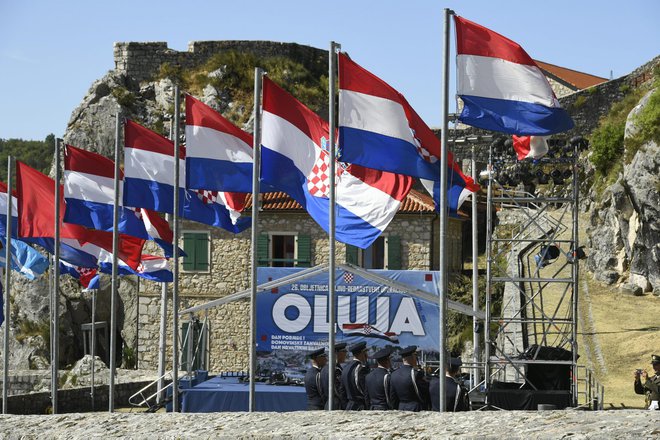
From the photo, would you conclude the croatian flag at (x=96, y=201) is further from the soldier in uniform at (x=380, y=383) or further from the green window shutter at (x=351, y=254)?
the green window shutter at (x=351, y=254)

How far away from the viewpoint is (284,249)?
38000mm

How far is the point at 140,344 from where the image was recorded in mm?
39188

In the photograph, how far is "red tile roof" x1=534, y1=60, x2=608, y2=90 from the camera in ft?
216

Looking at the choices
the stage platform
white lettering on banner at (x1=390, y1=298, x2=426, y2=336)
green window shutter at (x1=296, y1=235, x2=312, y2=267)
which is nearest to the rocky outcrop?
white lettering on banner at (x1=390, y1=298, x2=426, y2=336)

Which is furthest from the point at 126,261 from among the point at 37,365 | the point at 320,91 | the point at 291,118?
the point at 320,91

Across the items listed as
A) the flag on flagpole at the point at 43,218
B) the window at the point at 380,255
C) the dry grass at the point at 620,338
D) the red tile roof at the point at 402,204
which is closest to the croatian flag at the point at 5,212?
the flag on flagpole at the point at 43,218

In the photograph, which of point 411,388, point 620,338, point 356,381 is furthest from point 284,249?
point 411,388

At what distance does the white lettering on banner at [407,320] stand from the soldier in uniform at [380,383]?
1304 cm

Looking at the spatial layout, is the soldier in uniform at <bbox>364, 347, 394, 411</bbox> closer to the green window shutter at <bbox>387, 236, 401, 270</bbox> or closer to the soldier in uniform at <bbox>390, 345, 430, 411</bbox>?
the soldier in uniform at <bbox>390, 345, 430, 411</bbox>

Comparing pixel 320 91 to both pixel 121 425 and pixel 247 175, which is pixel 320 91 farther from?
pixel 121 425

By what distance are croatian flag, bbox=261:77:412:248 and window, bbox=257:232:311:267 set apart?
21.0 m

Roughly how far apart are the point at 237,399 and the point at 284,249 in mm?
15349

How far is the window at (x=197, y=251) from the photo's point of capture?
3828 centimetres

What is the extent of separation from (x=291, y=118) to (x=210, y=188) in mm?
2244
